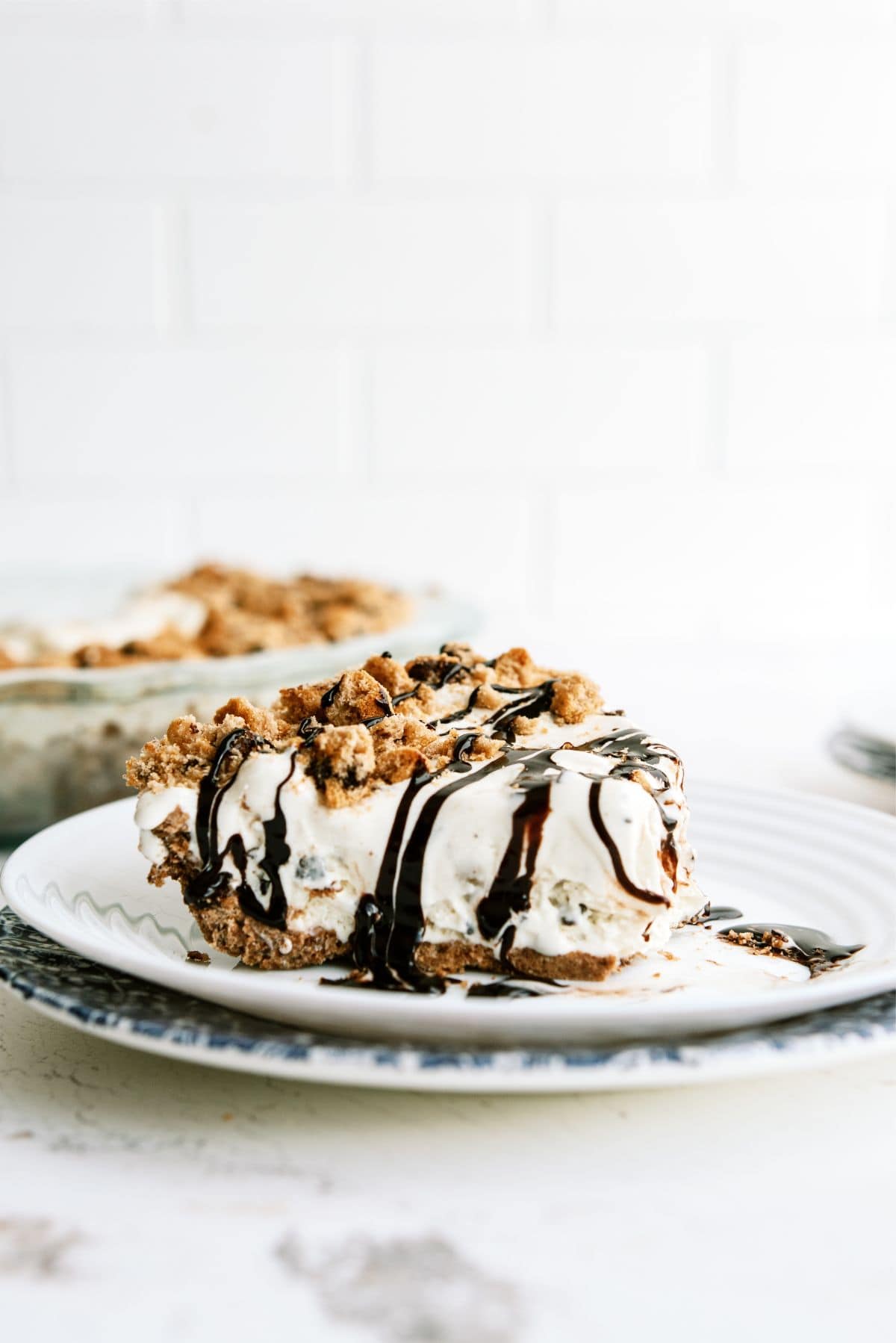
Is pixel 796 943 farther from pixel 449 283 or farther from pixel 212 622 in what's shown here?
pixel 449 283

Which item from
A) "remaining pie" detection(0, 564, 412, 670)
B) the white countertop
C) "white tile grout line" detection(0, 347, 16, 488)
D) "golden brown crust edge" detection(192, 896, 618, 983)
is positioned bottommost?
the white countertop

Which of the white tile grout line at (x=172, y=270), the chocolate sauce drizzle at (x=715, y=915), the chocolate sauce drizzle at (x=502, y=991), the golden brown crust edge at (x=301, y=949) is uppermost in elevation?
the white tile grout line at (x=172, y=270)

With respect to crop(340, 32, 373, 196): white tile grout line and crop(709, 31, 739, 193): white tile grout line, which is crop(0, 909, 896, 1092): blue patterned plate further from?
crop(709, 31, 739, 193): white tile grout line

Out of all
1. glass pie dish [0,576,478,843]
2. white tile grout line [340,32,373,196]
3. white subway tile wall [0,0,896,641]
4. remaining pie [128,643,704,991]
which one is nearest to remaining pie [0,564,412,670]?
glass pie dish [0,576,478,843]

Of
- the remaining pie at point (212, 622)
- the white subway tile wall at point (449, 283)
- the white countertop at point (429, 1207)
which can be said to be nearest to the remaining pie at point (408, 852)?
the white countertop at point (429, 1207)

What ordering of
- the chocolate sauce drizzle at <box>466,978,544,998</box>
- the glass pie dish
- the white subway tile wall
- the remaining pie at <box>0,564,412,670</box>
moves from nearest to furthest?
the chocolate sauce drizzle at <box>466,978,544,998</box> → the glass pie dish → the remaining pie at <box>0,564,412,670</box> → the white subway tile wall

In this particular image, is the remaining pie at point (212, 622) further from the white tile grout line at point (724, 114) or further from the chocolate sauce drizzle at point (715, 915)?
the white tile grout line at point (724, 114)
